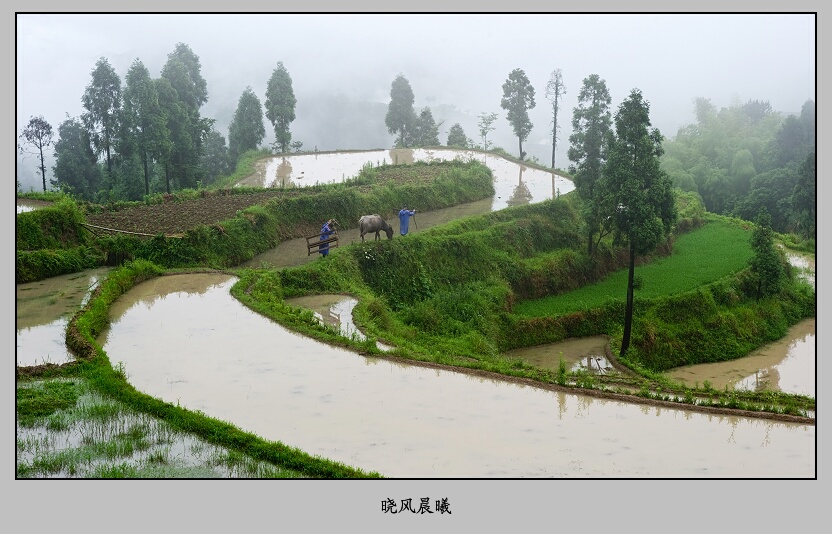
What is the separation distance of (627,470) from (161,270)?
12853 millimetres

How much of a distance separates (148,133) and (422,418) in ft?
72.1

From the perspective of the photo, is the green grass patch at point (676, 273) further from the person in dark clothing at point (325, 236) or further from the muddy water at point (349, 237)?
the person in dark clothing at point (325, 236)

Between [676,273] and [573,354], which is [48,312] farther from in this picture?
[676,273]

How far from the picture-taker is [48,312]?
14.4 meters

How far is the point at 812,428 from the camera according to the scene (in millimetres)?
10117

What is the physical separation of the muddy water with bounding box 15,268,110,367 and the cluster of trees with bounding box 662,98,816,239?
2791 cm

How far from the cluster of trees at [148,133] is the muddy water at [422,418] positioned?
16377 millimetres

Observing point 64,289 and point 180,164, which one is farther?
point 180,164

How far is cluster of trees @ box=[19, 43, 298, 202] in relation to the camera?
1105 inches

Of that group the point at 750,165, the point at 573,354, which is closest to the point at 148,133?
the point at 573,354

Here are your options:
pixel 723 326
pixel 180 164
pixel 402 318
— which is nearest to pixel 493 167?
pixel 180 164

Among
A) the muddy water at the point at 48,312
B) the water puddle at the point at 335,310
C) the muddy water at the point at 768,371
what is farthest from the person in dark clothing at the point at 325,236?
the muddy water at the point at 768,371

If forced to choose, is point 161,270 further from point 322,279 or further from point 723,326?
point 723,326

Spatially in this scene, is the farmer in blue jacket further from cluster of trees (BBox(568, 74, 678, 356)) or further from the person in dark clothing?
cluster of trees (BBox(568, 74, 678, 356))
